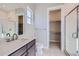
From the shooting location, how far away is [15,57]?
129cm

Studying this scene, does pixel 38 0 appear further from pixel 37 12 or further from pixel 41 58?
pixel 41 58

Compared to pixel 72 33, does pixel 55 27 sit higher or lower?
higher

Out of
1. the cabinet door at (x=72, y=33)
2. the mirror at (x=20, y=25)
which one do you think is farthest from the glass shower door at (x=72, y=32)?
the mirror at (x=20, y=25)

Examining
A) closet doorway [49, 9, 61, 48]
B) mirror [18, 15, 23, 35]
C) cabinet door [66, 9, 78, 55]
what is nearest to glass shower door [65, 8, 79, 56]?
cabinet door [66, 9, 78, 55]

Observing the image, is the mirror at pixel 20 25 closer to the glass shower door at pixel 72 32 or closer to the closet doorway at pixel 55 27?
the closet doorway at pixel 55 27

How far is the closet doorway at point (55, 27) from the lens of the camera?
172cm

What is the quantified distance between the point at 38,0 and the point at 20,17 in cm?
49

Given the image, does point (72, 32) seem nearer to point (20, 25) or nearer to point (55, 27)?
point (55, 27)

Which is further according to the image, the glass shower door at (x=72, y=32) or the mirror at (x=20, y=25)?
the glass shower door at (x=72, y=32)

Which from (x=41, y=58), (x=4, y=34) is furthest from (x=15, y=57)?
(x=4, y=34)

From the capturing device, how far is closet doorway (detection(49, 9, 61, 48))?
1.72 metres

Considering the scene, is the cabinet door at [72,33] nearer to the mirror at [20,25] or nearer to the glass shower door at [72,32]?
the glass shower door at [72,32]

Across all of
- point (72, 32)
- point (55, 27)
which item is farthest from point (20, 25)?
point (72, 32)

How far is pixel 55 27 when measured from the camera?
1758 mm
